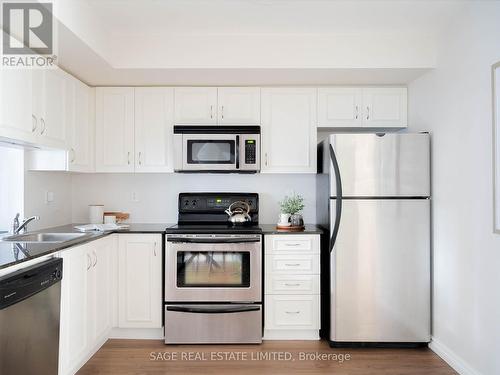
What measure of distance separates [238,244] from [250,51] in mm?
1579

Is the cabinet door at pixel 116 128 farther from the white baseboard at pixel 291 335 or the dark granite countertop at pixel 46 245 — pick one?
the white baseboard at pixel 291 335

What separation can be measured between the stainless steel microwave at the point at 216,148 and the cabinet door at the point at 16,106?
118 cm

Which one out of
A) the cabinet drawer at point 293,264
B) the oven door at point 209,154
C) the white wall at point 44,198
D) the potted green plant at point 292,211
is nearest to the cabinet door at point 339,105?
the potted green plant at point 292,211

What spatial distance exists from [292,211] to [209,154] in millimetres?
921

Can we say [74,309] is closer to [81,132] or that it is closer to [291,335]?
[81,132]

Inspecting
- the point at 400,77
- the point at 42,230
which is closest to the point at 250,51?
the point at 400,77

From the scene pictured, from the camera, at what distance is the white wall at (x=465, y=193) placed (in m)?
2.25

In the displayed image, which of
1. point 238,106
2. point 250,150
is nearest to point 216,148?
point 250,150

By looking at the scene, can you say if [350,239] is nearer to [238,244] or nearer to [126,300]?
[238,244]

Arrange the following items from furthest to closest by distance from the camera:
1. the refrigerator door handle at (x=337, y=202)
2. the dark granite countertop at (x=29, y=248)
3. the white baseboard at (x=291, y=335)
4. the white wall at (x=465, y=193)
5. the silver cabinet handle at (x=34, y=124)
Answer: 1. the white baseboard at (x=291, y=335)
2. the refrigerator door handle at (x=337, y=202)
3. the silver cabinet handle at (x=34, y=124)
4. the white wall at (x=465, y=193)
5. the dark granite countertop at (x=29, y=248)

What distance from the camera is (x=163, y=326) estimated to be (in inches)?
121

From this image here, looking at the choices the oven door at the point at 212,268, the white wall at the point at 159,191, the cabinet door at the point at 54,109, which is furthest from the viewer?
the white wall at the point at 159,191

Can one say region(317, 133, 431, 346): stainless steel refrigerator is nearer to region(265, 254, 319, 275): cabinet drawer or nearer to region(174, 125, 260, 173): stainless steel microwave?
region(265, 254, 319, 275): cabinet drawer

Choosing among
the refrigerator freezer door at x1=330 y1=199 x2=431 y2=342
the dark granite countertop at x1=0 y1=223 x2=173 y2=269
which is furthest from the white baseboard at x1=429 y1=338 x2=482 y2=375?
the dark granite countertop at x1=0 y1=223 x2=173 y2=269
